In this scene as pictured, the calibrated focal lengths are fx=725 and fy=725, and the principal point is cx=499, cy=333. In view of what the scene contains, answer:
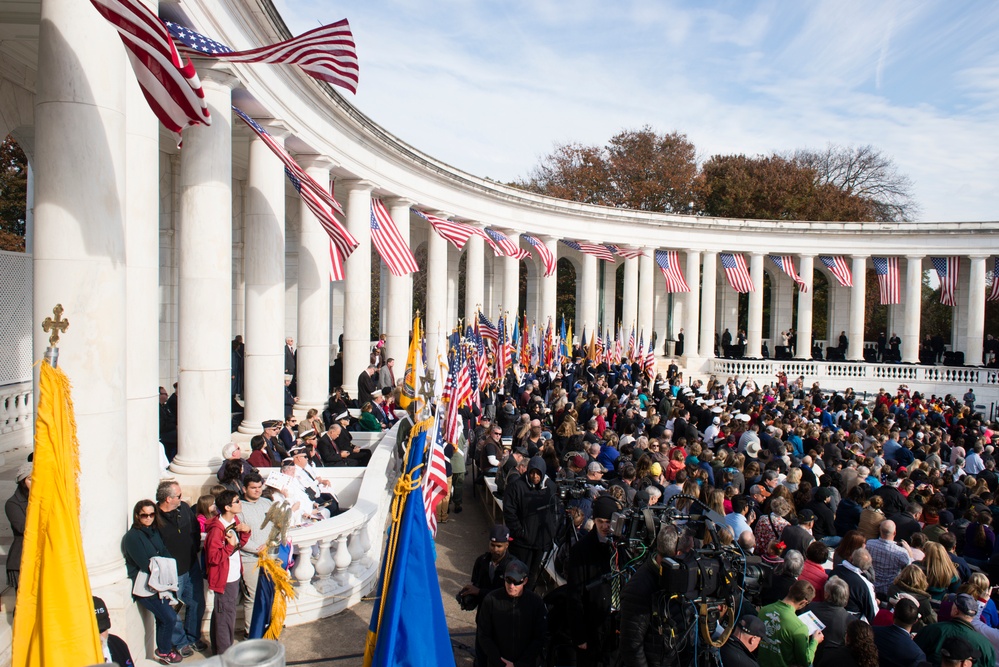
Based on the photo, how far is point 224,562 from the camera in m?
10.0

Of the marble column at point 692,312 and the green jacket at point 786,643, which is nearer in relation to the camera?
the green jacket at point 786,643

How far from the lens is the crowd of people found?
315 inches

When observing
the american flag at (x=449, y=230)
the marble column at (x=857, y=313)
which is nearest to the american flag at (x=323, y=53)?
the american flag at (x=449, y=230)

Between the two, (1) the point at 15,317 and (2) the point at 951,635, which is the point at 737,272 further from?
(2) the point at 951,635

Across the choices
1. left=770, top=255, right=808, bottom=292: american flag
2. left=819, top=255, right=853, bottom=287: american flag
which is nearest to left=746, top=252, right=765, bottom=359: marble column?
left=770, top=255, right=808, bottom=292: american flag

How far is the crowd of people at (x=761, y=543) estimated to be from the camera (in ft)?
26.2

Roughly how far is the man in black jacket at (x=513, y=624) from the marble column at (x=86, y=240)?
497 centimetres

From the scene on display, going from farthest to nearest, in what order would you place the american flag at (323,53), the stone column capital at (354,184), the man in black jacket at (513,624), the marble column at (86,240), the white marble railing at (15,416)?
the stone column capital at (354,184)
the white marble railing at (15,416)
the american flag at (323,53)
the marble column at (86,240)
the man in black jacket at (513,624)

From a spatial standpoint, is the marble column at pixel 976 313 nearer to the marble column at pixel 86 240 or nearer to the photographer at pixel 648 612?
the photographer at pixel 648 612

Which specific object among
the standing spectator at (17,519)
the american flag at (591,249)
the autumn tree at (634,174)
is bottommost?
the standing spectator at (17,519)

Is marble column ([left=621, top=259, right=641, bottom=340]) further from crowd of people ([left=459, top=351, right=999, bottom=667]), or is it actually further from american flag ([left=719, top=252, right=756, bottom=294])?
crowd of people ([left=459, top=351, right=999, bottom=667])

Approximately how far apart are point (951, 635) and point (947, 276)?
56.3 m

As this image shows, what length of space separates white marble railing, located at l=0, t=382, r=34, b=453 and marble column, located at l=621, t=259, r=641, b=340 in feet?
137

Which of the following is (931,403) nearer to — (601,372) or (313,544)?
(601,372)
